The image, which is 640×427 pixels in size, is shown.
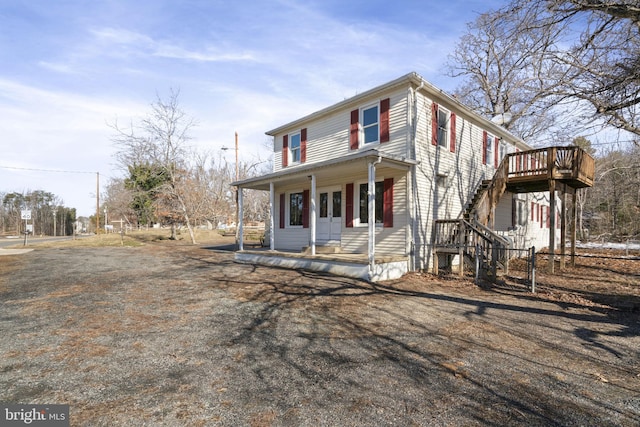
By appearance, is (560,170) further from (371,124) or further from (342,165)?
(342,165)

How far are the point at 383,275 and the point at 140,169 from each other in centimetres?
2953

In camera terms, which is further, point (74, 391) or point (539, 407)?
point (74, 391)

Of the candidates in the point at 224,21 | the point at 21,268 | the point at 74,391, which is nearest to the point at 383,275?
the point at 74,391

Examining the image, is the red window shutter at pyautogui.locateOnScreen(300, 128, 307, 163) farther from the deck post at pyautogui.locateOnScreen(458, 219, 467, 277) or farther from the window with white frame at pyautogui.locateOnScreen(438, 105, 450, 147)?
the deck post at pyautogui.locateOnScreen(458, 219, 467, 277)

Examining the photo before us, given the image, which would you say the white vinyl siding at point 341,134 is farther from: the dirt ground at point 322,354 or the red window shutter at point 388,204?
A: the dirt ground at point 322,354

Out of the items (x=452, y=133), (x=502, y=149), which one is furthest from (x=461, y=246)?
(x=502, y=149)

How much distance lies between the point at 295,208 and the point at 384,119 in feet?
17.8

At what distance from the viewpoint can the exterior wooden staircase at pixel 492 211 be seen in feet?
29.3

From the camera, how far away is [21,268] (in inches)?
420

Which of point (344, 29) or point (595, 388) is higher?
point (344, 29)

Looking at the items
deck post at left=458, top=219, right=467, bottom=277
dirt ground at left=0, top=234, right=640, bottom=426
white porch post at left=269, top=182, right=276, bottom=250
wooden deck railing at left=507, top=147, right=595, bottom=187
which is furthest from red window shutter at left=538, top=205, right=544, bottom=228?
white porch post at left=269, top=182, right=276, bottom=250

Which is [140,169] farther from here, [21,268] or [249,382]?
[249,382]

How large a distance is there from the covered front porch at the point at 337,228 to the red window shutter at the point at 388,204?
9.5 inches

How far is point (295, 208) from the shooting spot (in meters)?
13.5
